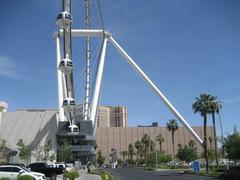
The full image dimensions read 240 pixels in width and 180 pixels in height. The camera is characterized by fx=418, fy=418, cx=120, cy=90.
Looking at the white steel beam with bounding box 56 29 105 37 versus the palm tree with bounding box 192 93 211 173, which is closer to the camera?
the palm tree with bounding box 192 93 211 173

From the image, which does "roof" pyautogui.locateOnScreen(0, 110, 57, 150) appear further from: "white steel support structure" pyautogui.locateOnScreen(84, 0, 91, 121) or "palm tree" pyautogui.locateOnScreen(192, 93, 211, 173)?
"palm tree" pyautogui.locateOnScreen(192, 93, 211, 173)

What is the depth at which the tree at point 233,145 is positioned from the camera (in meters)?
68.1

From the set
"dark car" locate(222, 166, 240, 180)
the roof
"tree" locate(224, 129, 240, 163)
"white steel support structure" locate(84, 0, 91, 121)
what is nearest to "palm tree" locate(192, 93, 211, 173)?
"tree" locate(224, 129, 240, 163)

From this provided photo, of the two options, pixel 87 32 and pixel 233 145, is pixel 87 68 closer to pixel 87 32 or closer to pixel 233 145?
pixel 87 32

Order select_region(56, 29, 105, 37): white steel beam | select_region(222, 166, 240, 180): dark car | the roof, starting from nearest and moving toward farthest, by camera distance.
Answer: select_region(222, 166, 240, 180): dark car < the roof < select_region(56, 29, 105, 37): white steel beam

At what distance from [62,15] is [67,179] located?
248 feet

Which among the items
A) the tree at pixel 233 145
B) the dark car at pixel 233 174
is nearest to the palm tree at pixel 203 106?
the tree at pixel 233 145

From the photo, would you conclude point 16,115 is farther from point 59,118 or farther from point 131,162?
point 131,162

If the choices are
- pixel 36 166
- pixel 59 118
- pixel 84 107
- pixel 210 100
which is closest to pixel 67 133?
pixel 59 118

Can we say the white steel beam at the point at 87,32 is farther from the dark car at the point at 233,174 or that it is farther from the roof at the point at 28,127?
the dark car at the point at 233,174

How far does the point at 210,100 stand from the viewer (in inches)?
3091

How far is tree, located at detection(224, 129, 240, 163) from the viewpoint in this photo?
68.1 metres

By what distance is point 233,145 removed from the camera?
6969 cm

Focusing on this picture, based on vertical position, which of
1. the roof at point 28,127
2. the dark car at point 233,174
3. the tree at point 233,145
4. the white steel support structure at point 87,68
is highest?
the white steel support structure at point 87,68
